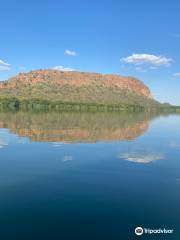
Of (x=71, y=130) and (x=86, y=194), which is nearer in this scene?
(x=86, y=194)

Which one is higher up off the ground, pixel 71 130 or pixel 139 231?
pixel 71 130

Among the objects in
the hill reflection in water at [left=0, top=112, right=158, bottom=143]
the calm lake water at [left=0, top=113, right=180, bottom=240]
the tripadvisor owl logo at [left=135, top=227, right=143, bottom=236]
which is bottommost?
the tripadvisor owl logo at [left=135, top=227, right=143, bottom=236]

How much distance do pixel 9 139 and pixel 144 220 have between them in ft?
97.2

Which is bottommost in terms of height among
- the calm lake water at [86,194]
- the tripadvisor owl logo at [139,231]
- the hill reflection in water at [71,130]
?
the tripadvisor owl logo at [139,231]

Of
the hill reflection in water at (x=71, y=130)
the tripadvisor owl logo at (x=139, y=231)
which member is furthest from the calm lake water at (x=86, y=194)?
the hill reflection in water at (x=71, y=130)

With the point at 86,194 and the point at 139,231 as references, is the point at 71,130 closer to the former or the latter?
the point at 86,194

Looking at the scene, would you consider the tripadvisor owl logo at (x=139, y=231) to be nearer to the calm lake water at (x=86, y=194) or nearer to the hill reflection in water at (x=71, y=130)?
the calm lake water at (x=86, y=194)

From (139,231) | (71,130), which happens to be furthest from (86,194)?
(71,130)

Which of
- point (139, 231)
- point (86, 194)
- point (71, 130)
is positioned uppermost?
point (71, 130)

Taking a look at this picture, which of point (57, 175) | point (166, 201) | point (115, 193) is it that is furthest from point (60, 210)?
point (57, 175)

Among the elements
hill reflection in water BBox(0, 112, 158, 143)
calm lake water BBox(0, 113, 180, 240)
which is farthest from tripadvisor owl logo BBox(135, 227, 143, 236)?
hill reflection in water BBox(0, 112, 158, 143)

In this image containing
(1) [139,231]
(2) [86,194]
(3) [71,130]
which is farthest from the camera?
(3) [71,130]

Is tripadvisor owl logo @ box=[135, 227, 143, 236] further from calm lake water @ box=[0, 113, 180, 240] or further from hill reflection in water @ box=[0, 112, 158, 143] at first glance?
hill reflection in water @ box=[0, 112, 158, 143]

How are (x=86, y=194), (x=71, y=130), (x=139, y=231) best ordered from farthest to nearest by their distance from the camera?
(x=71, y=130) < (x=86, y=194) < (x=139, y=231)
